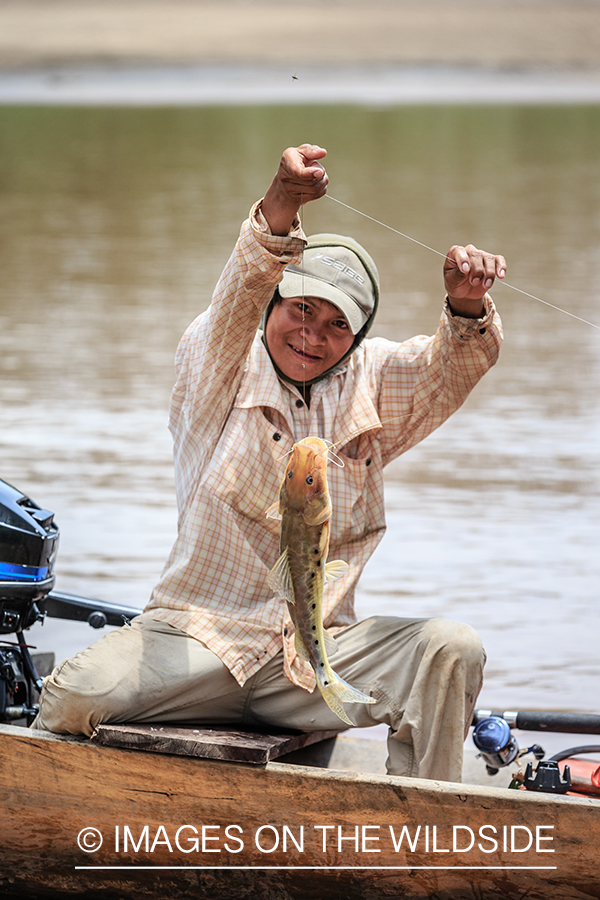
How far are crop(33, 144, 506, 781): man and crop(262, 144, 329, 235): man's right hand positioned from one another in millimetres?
192

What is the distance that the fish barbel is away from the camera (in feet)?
9.33

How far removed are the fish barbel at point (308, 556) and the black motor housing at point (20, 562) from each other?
1027mm

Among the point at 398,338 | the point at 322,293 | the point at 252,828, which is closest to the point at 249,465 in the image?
the point at 322,293

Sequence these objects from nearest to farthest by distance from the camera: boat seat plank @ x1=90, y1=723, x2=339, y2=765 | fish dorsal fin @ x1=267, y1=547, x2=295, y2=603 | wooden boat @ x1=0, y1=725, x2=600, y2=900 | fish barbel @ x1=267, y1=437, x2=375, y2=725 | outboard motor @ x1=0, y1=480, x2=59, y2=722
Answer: fish barbel @ x1=267, y1=437, x2=375, y2=725 → fish dorsal fin @ x1=267, y1=547, x2=295, y2=603 → wooden boat @ x1=0, y1=725, x2=600, y2=900 → boat seat plank @ x1=90, y1=723, x2=339, y2=765 → outboard motor @ x1=0, y1=480, x2=59, y2=722

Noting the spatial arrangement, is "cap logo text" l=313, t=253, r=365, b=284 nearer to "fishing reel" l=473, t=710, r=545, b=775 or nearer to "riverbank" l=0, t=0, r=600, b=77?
"fishing reel" l=473, t=710, r=545, b=775

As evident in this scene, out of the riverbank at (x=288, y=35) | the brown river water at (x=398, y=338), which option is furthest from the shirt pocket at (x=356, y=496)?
the riverbank at (x=288, y=35)

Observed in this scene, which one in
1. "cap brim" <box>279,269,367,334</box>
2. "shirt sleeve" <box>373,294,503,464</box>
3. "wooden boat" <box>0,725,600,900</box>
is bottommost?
"wooden boat" <box>0,725,600,900</box>

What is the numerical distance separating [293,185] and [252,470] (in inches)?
33.8

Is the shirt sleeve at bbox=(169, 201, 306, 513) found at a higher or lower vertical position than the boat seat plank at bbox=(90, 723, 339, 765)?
higher

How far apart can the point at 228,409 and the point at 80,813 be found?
1.14 metres

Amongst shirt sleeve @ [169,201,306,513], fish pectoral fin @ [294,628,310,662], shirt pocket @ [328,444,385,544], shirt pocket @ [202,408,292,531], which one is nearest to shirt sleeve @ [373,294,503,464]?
shirt pocket @ [328,444,385,544]

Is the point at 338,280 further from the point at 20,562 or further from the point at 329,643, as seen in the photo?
the point at 20,562

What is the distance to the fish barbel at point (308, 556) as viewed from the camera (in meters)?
2.84

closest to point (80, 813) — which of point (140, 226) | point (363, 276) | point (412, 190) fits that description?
point (363, 276)
